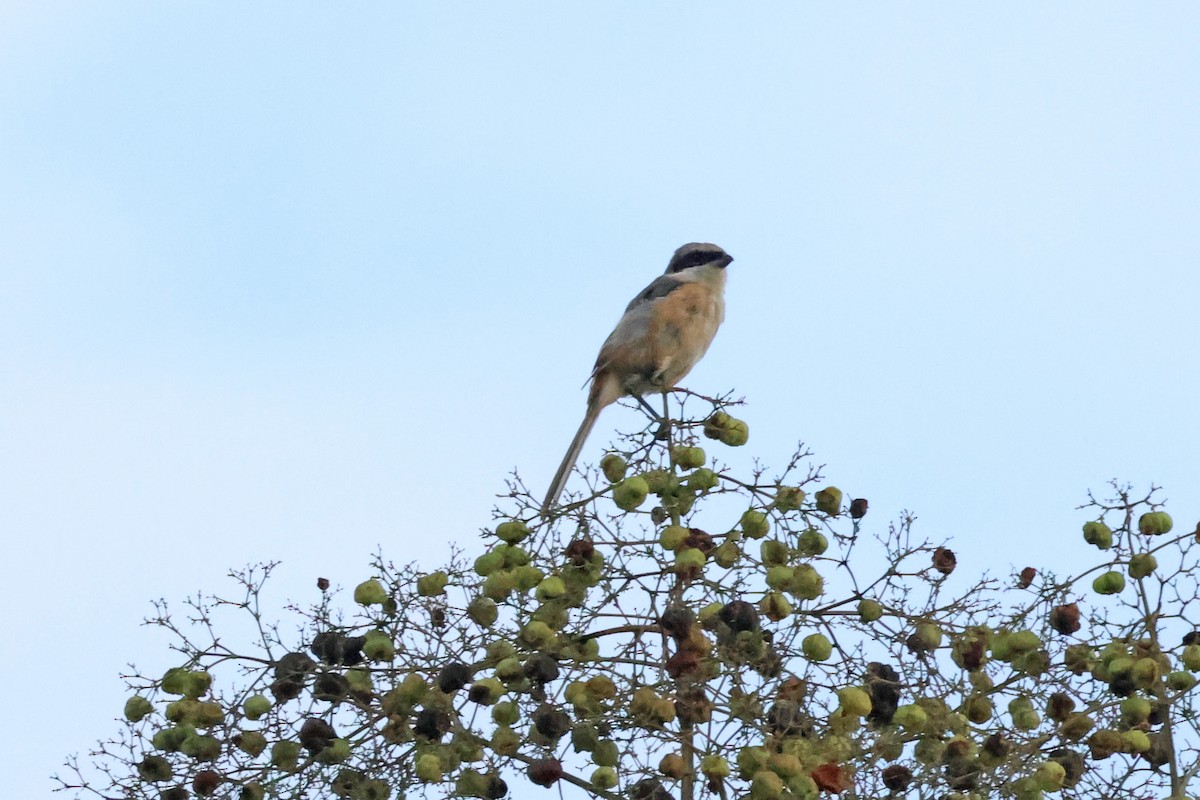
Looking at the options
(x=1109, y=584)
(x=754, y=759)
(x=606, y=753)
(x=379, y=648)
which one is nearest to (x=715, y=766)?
(x=754, y=759)

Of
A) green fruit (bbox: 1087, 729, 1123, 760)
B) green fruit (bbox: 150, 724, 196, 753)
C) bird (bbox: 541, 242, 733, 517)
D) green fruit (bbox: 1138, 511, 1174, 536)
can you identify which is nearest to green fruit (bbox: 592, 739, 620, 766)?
green fruit (bbox: 150, 724, 196, 753)

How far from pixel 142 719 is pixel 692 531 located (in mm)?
1808

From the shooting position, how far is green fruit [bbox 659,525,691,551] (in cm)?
481

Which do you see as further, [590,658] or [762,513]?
[762,513]

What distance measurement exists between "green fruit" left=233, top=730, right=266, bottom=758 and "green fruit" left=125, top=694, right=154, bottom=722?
1.10ft

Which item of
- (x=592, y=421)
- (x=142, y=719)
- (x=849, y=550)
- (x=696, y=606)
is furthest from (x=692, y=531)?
(x=592, y=421)

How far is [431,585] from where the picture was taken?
496cm

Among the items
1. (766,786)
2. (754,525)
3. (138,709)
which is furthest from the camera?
(138,709)

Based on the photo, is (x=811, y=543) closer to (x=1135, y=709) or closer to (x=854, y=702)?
(x=854, y=702)

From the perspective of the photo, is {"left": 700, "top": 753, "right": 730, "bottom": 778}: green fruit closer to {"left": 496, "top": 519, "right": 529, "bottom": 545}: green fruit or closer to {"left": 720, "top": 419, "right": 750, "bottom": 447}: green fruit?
{"left": 496, "top": 519, "right": 529, "bottom": 545}: green fruit

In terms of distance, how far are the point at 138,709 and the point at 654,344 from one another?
3.23 m

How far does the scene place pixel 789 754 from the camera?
4258 millimetres

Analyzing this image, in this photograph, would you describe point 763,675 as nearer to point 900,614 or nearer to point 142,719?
point 900,614

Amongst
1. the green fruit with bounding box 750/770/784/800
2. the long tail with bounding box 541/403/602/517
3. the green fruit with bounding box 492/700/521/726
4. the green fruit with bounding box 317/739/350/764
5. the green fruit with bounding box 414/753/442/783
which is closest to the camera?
the green fruit with bounding box 750/770/784/800
